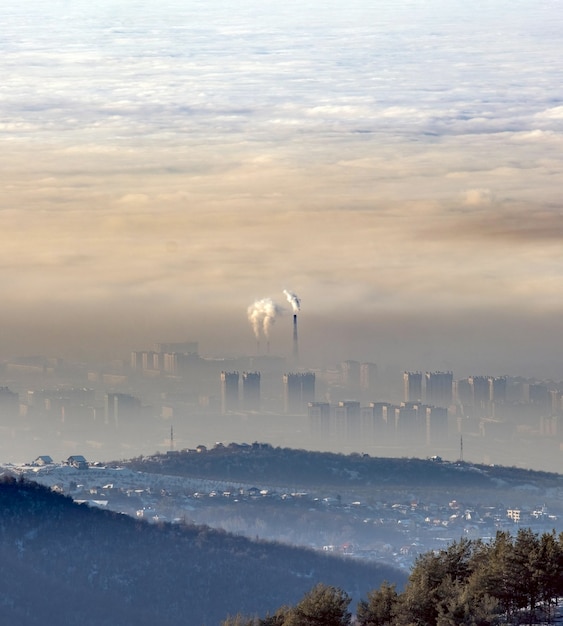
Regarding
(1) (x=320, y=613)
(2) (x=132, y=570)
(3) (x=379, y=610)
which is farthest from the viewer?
(2) (x=132, y=570)

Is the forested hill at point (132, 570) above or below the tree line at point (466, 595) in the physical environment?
below

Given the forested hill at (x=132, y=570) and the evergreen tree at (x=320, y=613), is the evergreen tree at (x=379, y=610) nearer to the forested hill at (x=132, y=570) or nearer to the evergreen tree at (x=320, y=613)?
the evergreen tree at (x=320, y=613)

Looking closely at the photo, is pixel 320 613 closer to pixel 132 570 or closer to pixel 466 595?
pixel 466 595

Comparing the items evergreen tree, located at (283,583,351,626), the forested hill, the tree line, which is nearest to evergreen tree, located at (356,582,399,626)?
the tree line

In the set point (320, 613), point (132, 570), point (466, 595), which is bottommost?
point (132, 570)

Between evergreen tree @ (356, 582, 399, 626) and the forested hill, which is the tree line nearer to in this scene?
evergreen tree @ (356, 582, 399, 626)

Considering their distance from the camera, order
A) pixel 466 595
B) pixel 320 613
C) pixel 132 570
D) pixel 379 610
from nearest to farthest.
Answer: pixel 466 595
pixel 320 613
pixel 379 610
pixel 132 570

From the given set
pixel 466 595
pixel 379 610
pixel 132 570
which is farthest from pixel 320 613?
pixel 132 570

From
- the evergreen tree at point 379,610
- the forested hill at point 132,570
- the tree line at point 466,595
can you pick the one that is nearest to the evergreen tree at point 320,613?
the tree line at point 466,595
